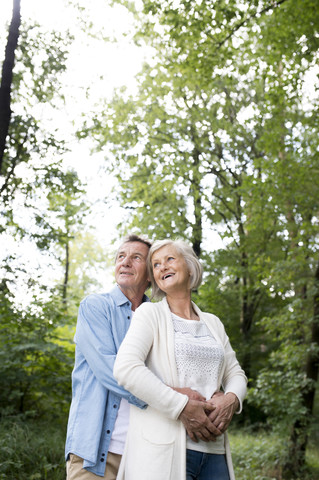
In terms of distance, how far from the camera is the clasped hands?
2086 mm

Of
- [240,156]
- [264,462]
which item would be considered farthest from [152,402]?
[240,156]

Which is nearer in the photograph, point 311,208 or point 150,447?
point 150,447

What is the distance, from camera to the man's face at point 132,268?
2834 mm

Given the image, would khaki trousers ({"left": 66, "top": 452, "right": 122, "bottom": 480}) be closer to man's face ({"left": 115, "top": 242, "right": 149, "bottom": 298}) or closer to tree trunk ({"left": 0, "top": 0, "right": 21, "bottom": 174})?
man's face ({"left": 115, "top": 242, "right": 149, "bottom": 298})

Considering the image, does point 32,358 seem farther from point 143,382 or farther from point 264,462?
point 143,382

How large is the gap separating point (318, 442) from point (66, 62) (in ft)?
37.2

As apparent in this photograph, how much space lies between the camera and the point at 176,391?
2119 millimetres

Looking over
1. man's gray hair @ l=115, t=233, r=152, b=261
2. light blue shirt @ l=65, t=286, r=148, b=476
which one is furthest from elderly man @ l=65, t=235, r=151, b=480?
man's gray hair @ l=115, t=233, r=152, b=261

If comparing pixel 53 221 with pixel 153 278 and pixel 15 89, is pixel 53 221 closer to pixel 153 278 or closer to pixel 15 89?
pixel 15 89

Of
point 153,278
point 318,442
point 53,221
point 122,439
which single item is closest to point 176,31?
point 53,221

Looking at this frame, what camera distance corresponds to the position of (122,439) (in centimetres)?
238

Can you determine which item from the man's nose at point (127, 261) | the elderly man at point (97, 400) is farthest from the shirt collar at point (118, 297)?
the man's nose at point (127, 261)

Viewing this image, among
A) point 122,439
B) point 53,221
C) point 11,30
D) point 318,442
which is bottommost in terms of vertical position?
point 318,442

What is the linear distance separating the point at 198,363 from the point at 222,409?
0.74 feet
